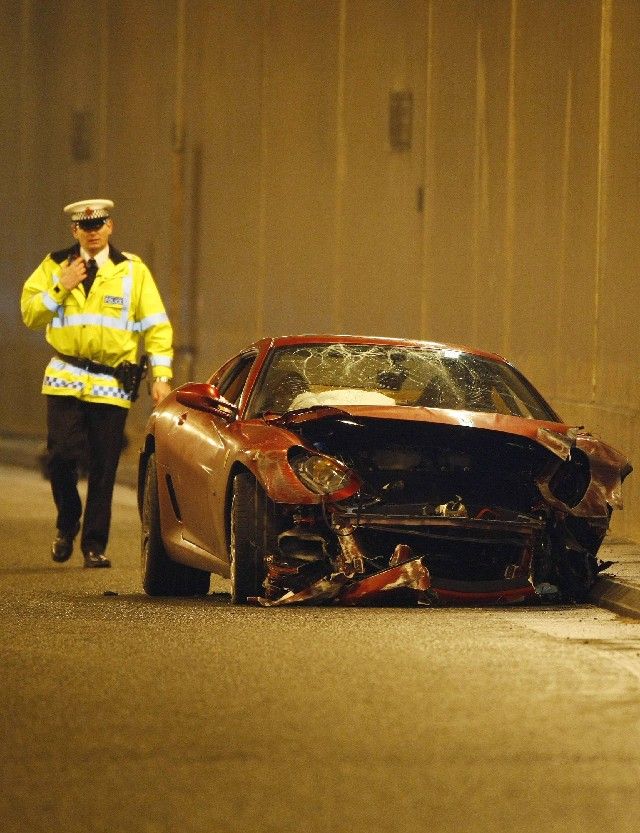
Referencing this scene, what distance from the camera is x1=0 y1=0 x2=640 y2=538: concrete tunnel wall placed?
16.6 metres

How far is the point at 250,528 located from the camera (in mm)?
10156

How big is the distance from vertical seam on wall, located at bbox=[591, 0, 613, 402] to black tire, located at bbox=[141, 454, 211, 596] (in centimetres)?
501

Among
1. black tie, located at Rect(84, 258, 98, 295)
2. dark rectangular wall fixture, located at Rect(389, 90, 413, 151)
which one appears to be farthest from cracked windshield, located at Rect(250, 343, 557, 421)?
dark rectangular wall fixture, located at Rect(389, 90, 413, 151)

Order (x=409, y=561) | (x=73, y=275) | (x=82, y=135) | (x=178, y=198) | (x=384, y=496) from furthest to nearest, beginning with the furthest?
1. (x=82, y=135)
2. (x=178, y=198)
3. (x=73, y=275)
4. (x=384, y=496)
5. (x=409, y=561)

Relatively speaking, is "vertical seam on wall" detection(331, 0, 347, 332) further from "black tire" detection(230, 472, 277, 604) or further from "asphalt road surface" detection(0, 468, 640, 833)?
"black tire" detection(230, 472, 277, 604)

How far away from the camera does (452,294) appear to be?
20.8 meters

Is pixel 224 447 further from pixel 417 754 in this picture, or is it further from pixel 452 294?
pixel 452 294

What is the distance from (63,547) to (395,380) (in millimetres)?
3118

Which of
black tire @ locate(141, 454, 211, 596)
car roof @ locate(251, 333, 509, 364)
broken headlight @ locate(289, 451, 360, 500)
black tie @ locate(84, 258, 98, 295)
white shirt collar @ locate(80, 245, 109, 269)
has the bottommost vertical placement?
black tire @ locate(141, 454, 211, 596)

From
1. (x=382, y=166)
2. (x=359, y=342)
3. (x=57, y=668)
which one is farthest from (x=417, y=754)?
(x=382, y=166)

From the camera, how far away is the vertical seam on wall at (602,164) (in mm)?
16250

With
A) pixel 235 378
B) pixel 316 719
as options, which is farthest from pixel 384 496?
pixel 316 719

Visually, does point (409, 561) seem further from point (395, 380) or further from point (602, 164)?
point (602, 164)

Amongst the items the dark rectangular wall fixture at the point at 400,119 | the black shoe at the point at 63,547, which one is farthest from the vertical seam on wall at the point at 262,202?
the black shoe at the point at 63,547
